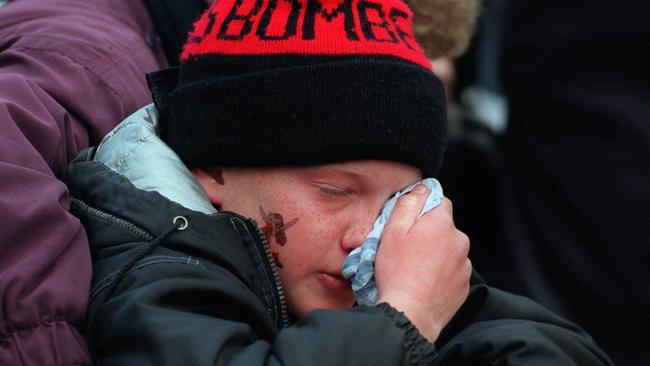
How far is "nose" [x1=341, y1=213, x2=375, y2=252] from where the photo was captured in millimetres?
2031

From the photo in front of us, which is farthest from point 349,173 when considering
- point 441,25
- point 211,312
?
point 441,25

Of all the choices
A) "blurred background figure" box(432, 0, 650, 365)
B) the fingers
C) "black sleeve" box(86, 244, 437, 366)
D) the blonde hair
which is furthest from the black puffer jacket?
the blonde hair

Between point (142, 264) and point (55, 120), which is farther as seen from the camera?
point (55, 120)

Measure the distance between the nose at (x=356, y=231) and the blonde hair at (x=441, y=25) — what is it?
929 mm

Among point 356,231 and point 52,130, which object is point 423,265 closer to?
point 356,231

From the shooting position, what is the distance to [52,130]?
78.6 inches

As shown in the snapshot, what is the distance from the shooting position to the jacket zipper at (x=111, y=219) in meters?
1.88

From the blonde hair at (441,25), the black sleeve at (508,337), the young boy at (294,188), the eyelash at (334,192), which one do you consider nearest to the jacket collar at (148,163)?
the young boy at (294,188)

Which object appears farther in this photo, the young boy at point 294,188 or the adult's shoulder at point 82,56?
the adult's shoulder at point 82,56

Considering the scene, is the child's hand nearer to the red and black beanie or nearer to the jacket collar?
the red and black beanie

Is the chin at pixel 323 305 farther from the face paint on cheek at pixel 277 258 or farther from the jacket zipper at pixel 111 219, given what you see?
the jacket zipper at pixel 111 219

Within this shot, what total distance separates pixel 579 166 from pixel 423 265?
39.5 inches

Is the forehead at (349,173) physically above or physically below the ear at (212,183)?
above

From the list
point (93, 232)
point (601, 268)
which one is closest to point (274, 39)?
point (93, 232)
